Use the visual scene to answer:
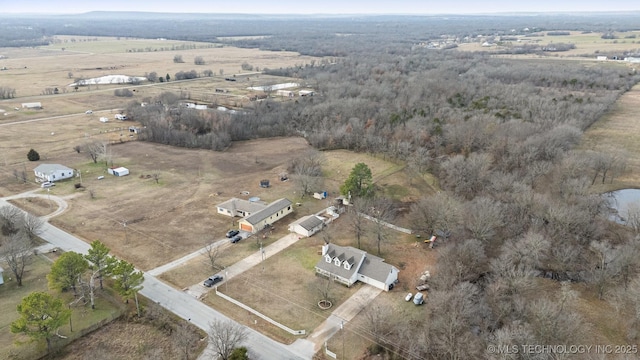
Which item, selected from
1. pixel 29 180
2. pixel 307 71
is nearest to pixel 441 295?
pixel 29 180

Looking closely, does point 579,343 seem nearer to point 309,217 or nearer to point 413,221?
point 413,221

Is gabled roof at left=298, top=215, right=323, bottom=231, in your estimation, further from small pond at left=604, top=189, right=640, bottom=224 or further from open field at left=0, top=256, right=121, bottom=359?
small pond at left=604, top=189, right=640, bottom=224

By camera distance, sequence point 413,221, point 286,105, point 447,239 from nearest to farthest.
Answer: point 447,239 → point 413,221 → point 286,105

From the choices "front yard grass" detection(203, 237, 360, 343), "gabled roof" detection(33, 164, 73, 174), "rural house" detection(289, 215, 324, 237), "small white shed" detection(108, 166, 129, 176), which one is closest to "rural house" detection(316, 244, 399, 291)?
"front yard grass" detection(203, 237, 360, 343)

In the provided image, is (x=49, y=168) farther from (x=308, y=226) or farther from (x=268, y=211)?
(x=308, y=226)

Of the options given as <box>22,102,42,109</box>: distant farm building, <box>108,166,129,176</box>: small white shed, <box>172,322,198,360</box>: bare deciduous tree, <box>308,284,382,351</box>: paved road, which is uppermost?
<box>22,102,42,109</box>: distant farm building

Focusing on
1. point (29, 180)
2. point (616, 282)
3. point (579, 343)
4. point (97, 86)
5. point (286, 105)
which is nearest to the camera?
point (579, 343)
